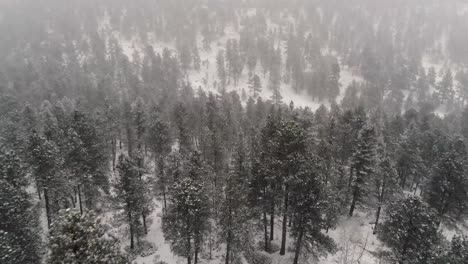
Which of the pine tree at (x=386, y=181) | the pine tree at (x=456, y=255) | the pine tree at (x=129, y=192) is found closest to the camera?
the pine tree at (x=456, y=255)

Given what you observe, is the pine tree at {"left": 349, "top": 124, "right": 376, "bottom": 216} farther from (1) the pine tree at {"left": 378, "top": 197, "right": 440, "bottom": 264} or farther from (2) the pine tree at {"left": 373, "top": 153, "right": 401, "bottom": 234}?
(1) the pine tree at {"left": 378, "top": 197, "right": 440, "bottom": 264}

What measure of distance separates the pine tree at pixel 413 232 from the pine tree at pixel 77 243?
2088 cm

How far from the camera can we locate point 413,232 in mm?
22312

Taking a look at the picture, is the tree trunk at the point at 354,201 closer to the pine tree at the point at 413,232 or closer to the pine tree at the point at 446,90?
the pine tree at the point at 413,232

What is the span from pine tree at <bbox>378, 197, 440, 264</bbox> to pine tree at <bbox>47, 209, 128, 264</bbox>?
822 inches

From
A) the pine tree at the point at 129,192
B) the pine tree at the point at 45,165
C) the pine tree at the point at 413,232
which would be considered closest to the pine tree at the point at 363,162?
the pine tree at the point at 413,232

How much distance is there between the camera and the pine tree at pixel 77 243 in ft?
46.7

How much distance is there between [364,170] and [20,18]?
678 feet

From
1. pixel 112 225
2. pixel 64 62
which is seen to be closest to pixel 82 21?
pixel 64 62

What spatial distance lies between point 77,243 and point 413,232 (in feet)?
75.8

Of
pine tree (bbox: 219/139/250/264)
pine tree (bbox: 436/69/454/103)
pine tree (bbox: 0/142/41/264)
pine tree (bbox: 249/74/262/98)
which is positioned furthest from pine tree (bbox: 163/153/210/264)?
pine tree (bbox: 436/69/454/103)

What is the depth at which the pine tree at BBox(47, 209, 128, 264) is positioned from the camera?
46.7ft

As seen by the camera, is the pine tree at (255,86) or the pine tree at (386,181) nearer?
the pine tree at (386,181)

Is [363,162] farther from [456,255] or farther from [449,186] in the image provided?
[456,255]
